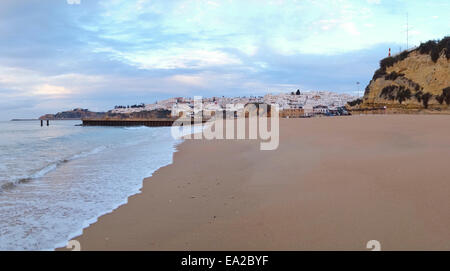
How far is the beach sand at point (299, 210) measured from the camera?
99.3 inches

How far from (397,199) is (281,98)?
102 metres

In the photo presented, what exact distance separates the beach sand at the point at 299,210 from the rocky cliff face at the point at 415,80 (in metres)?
20.6

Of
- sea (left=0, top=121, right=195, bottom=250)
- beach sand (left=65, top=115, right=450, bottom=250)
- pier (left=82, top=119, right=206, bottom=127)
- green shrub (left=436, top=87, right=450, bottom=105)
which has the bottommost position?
sea (left=0, top=121, right=195, bottom=250)

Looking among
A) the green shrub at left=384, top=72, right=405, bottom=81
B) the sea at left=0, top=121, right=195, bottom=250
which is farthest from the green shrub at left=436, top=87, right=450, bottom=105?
the sea at left=0, top=121, right=195, bottom=250

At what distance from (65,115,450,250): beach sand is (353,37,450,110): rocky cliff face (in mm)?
20604

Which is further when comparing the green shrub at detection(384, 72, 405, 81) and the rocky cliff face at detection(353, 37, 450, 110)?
the green shrub at detection(384, 72, 405, 81)

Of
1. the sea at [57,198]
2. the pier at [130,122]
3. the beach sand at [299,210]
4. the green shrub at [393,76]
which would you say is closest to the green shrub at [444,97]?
the green shrub at [393,76]

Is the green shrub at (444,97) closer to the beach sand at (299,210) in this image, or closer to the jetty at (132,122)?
the beach sand at (299,210)

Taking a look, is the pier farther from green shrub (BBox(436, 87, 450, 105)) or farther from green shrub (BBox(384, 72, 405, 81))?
green shrub (BBox(436, 87, 450, 105))

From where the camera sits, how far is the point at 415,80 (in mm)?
24203

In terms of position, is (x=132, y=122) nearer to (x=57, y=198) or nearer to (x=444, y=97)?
(x=444, y=97)

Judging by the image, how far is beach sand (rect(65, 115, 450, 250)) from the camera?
252 centimetres

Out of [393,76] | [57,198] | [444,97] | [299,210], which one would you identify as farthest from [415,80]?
[57,198]

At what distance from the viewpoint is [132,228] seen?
316 cm
